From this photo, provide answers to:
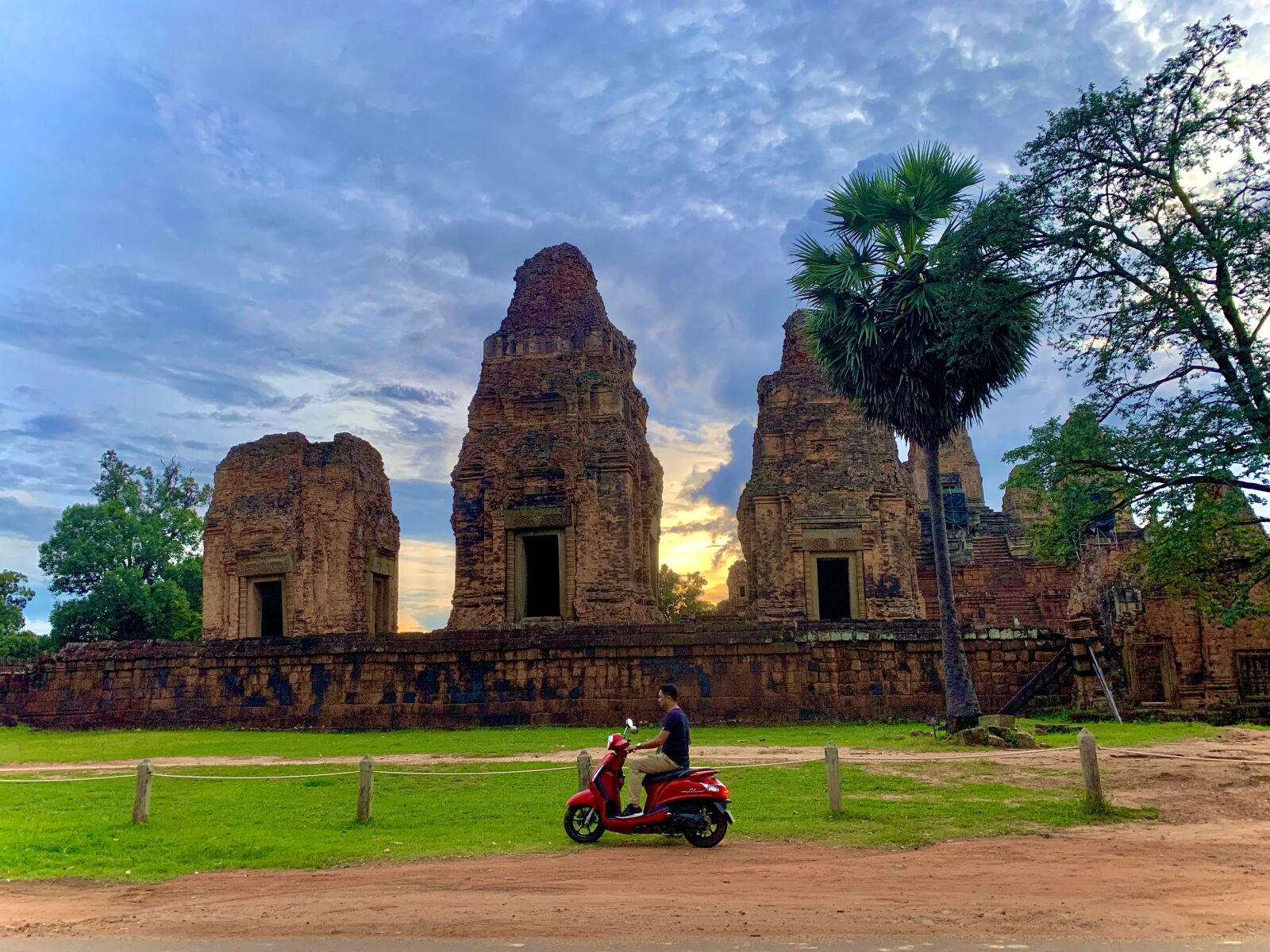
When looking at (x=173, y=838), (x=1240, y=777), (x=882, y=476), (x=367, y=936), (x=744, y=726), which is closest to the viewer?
(x=367, y=936)

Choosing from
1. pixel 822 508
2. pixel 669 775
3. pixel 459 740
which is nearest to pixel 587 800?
pixel 669 775

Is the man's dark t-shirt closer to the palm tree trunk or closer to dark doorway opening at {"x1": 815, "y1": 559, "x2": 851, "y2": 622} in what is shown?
the palm tree trunk

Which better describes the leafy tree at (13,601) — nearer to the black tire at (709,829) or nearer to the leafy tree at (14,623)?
the leafy tree at (14,623)

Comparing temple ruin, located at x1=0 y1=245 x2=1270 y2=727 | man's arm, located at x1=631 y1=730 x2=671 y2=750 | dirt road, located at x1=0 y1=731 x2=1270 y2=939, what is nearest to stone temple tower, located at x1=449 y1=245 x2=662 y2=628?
temple ruin, located at x1=0 y1=245 x2=1270 y2=727

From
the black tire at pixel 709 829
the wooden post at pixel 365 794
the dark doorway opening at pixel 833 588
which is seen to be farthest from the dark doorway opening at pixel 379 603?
the black tire at pixel 709 829

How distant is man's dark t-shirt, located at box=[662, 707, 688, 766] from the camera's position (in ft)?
25.0

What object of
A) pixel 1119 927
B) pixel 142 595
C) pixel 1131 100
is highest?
pixel 1131 100

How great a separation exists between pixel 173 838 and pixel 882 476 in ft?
56.5

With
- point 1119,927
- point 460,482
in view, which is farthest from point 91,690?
point 1119,927

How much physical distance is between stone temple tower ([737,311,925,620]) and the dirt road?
14.0 meters

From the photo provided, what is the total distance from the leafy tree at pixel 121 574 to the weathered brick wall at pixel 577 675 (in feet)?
47.1

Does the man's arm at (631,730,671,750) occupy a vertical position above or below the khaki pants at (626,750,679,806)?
above

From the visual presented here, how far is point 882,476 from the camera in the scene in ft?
73.6

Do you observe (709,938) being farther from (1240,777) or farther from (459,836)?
(1240,777)
